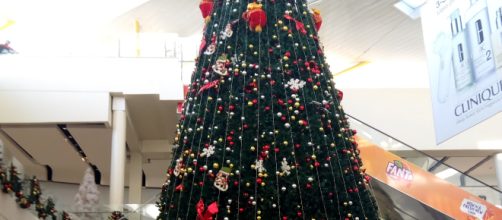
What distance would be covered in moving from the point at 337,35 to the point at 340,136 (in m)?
12.9

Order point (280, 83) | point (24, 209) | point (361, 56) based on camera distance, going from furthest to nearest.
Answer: point (361, 56), point (24, 209), point (280, 83)

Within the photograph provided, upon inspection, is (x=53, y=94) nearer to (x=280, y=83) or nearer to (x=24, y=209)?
(x=24, y=209)

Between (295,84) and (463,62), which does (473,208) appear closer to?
(463,62)

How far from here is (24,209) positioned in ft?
31.8

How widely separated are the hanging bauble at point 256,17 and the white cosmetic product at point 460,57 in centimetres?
240

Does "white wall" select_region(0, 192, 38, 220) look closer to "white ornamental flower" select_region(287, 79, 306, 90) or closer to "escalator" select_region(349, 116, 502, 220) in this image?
"escalator" select_region(349, 116, 502, 220)

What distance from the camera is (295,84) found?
406cm

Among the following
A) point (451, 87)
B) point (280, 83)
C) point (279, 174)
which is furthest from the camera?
Answer: point (451, 87)

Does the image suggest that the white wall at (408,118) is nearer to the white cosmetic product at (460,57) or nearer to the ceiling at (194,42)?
the ceiling at (194,42)

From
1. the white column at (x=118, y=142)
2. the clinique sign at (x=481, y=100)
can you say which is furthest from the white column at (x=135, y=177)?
the clinique sign at (x=481, y=100)

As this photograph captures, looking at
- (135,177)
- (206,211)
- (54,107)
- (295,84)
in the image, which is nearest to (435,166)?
(295,84)

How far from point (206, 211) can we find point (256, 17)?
4.49 ft

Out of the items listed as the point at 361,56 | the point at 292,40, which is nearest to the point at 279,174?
the point at 292,40

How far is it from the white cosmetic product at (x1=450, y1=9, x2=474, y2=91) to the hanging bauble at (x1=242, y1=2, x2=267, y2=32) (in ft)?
7.88
